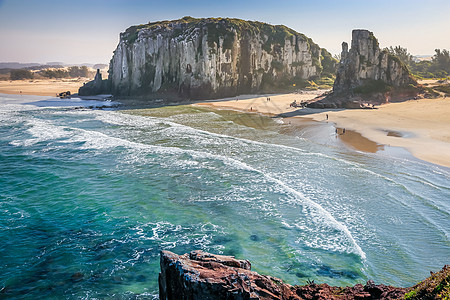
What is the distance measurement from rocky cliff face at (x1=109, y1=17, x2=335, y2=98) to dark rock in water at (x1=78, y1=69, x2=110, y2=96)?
8.18ft

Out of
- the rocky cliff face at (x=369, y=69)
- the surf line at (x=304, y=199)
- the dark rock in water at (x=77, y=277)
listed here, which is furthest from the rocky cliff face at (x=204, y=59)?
the dark rock in water at (x=77, y=277)

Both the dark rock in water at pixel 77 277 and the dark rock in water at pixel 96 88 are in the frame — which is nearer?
the dark rock in water at pixel 77 277

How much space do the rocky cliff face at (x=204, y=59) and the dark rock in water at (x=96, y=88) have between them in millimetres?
2494

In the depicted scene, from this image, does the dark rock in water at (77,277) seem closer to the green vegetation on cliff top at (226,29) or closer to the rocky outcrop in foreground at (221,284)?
the rocky outcrop in foreground at (221,284)

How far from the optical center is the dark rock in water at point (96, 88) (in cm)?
6875

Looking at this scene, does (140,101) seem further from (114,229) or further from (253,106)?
(114,229)

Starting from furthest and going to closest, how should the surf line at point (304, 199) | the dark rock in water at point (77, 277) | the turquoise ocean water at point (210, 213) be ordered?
the surf line at point (304, 199)
the turquoise ocean water at point (210, 213)
the dark rock in water at point (77, 277)

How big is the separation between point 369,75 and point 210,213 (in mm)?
44697

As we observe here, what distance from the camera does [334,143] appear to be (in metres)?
25.1

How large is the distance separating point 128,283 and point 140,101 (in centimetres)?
5224

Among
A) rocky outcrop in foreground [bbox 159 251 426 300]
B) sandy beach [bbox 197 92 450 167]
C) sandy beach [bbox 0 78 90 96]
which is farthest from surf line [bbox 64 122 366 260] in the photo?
sandy beach [bbox 0 78 90 96]

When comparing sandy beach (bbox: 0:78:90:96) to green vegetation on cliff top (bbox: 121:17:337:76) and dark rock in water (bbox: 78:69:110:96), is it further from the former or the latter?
green vegetation on cliff top (bbox: 121:17:337:76)

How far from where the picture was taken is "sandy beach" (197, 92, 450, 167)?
2309 centimetres

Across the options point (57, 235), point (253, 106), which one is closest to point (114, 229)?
point (57, 235)
